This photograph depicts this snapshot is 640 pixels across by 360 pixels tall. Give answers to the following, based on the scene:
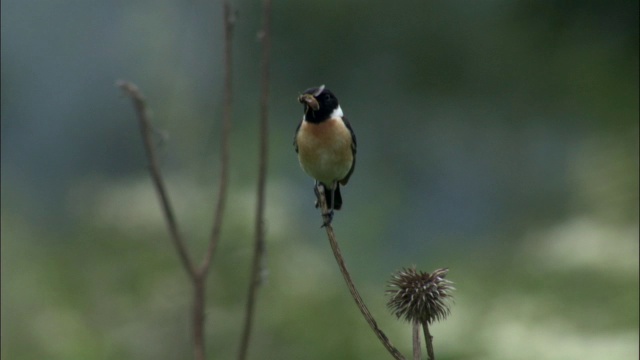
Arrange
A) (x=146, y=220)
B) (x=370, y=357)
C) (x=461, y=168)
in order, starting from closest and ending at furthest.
A: (x=370, y=357) → (x=146, y=220) → (x=461, y=168)

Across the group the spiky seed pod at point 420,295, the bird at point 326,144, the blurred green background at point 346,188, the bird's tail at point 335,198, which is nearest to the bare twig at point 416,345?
the spiky seed pod at point 420,295

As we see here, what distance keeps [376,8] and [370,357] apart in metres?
2.34

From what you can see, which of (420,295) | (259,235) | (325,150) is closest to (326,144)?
(325,150)

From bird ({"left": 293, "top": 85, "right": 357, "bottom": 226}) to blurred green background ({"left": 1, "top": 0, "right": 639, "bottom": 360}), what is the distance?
1585mm

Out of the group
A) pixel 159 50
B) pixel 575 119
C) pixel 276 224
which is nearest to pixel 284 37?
pixel 159 50

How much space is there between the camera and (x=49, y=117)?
5219 millimetres

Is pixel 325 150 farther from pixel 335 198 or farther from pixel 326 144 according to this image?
pixel 335 198

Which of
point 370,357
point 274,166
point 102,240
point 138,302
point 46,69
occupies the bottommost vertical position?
point 370,357

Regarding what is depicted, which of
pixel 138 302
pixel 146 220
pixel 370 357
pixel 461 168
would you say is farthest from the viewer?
pixel 461 168

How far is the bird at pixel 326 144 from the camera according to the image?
101 inches

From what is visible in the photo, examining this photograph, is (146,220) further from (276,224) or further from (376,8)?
(376,8)

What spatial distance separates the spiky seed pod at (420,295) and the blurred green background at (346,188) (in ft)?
8.30

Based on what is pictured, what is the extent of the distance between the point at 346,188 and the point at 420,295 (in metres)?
3.54

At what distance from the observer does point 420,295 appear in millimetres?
1468
